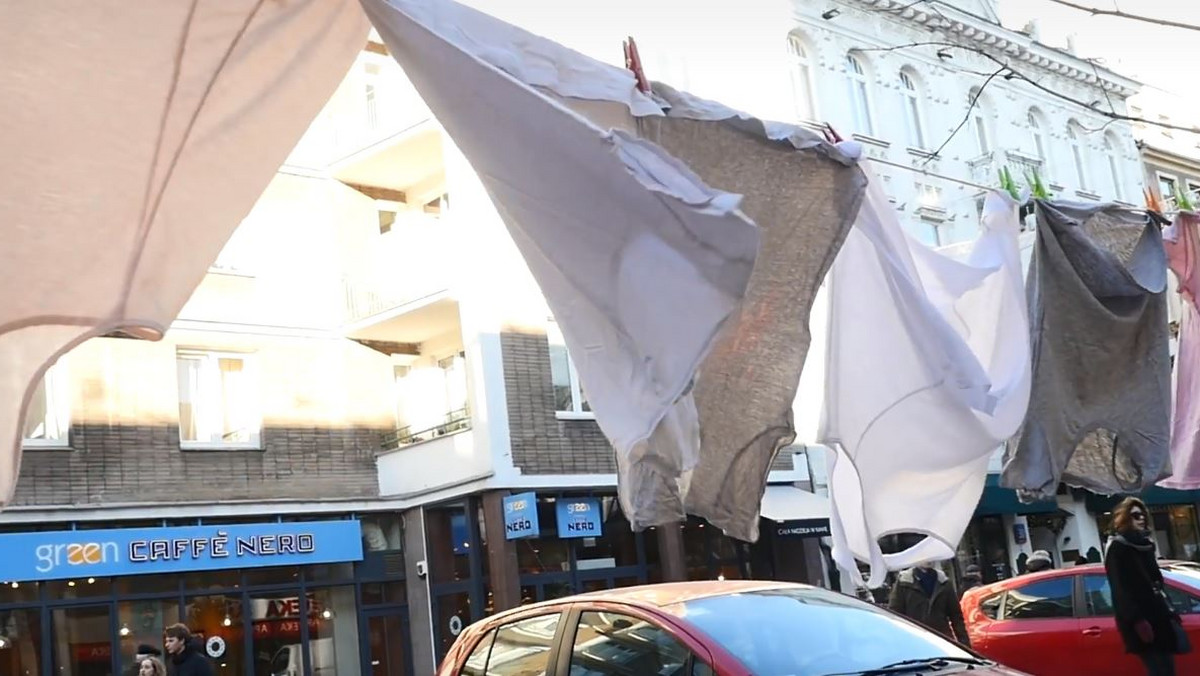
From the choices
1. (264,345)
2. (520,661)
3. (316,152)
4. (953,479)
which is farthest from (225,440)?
(953,479)

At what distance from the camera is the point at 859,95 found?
2694 cm

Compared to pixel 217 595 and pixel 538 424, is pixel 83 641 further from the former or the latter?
pixel 538 424

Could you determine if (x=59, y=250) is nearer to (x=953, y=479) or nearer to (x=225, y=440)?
(x=953, y=479)

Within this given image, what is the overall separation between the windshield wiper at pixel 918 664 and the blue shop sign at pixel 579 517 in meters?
14.5

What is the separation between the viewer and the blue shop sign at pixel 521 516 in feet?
62.3

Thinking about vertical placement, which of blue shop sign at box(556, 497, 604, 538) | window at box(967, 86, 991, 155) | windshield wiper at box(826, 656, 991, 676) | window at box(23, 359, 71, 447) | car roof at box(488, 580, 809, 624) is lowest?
windshield wiper at box(826, 656, 991, 676)

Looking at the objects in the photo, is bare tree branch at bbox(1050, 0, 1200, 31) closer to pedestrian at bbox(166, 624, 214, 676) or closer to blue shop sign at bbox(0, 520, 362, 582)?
pedestrian at bbox(166, 624, 214, 676)

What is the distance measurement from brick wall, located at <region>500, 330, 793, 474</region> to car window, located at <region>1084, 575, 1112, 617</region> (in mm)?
9321

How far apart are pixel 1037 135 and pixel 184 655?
80.9ft

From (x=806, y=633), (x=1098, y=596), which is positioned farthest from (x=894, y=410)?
(x=1098, y=596)

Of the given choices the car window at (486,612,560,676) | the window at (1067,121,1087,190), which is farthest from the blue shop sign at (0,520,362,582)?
the window at (1067,121,1087,190)

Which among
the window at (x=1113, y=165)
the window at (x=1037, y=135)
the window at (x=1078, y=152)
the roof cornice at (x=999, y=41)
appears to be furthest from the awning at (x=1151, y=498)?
the roof cornice at (x=999, y=41)

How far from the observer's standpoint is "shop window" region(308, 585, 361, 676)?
19031 millimetres

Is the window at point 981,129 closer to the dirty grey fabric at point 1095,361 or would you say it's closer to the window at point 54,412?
the window at point 54,412
